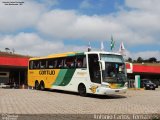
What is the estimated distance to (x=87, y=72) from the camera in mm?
26109

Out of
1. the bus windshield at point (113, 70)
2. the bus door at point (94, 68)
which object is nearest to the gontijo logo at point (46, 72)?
the bus door at point (94, 68)

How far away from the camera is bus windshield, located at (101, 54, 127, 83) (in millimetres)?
24906

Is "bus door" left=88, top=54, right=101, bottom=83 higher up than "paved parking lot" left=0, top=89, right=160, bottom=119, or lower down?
higher up

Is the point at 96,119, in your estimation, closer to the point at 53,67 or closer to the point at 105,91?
the point at 105,91

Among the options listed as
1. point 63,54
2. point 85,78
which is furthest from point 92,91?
point 63,54

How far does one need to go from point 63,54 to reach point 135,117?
1575cm

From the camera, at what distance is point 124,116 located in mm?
14844

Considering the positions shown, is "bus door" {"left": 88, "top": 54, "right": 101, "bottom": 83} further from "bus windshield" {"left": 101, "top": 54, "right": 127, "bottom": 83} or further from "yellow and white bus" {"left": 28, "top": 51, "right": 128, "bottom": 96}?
"bus windshield" {"left": 101, "top": 54, "right": 127, "bottom": 83}

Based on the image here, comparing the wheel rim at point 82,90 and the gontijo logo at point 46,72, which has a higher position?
the gontijo logo at point 46,72

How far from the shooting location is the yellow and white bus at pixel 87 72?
982 inches

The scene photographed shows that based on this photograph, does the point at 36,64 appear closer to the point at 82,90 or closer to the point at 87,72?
the point at 82,90

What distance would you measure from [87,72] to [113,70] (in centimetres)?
195

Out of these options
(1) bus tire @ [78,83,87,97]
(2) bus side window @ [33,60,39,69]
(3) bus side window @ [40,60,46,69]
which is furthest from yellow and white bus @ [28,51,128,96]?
(2) bus side window @ [33,60,39,69]

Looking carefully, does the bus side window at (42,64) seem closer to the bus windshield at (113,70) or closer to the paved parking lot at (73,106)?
the bus windshield at (113,70)
